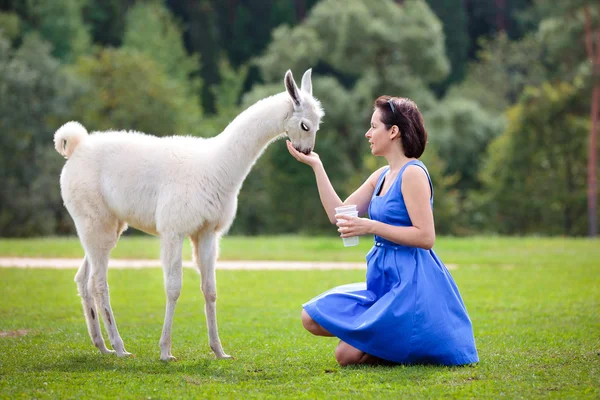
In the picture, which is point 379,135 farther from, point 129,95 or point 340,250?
point 129,95

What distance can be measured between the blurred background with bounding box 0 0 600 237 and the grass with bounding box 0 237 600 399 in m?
20.8

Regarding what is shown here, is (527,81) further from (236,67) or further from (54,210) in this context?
(54,210)

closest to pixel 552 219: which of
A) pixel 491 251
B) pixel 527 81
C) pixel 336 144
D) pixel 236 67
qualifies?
pixel 336 144

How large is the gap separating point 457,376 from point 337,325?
3.24 feet

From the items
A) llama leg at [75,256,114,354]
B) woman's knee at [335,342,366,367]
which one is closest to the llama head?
woman's knee at [335,342,366,367]

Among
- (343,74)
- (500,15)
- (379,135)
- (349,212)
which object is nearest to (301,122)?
(379,135)

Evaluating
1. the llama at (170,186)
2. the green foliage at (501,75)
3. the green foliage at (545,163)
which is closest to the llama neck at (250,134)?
the llama at (170,186)

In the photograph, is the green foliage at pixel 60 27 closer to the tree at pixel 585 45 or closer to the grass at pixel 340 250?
the tree at pixel 585 45

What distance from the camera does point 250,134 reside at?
7188 mm

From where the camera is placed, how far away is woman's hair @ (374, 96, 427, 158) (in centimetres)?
652

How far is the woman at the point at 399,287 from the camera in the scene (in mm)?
6230

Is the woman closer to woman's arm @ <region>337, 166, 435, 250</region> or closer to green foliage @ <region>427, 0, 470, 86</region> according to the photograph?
woman's arm @ <region>337, 166, 435, 250</region>

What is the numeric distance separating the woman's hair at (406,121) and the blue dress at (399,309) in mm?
165

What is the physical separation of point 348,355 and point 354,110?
1353 inches
